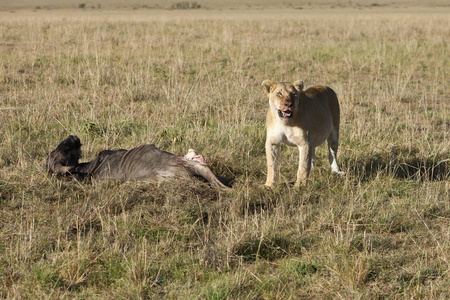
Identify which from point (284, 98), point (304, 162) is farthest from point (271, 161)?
point (284, 98)

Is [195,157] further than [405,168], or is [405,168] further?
[405,168]

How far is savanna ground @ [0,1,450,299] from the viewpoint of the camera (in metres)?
4.24

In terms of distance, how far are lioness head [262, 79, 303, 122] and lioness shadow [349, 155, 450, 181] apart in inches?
42.6

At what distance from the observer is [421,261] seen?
448 centimetres

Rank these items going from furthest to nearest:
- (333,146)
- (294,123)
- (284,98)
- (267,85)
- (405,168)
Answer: (405,168) < (333,146) < (267,85) < (294,123) < (284,98)

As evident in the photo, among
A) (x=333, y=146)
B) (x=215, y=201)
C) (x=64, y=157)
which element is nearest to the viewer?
(x=215, y=201)

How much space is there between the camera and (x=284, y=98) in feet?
19.0

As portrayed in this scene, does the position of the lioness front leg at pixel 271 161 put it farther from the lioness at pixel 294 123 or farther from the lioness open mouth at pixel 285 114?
the lioness open mouth at pixel 285 114

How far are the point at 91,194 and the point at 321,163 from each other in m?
2.89

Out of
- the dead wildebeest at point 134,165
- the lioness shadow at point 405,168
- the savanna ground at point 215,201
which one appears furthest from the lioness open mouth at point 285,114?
the lioness shadow at point 405,168

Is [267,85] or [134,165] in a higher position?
[267,85]

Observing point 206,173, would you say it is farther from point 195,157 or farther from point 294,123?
point 294,123

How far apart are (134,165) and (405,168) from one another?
316cm

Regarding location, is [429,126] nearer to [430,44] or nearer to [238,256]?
[238,256]
